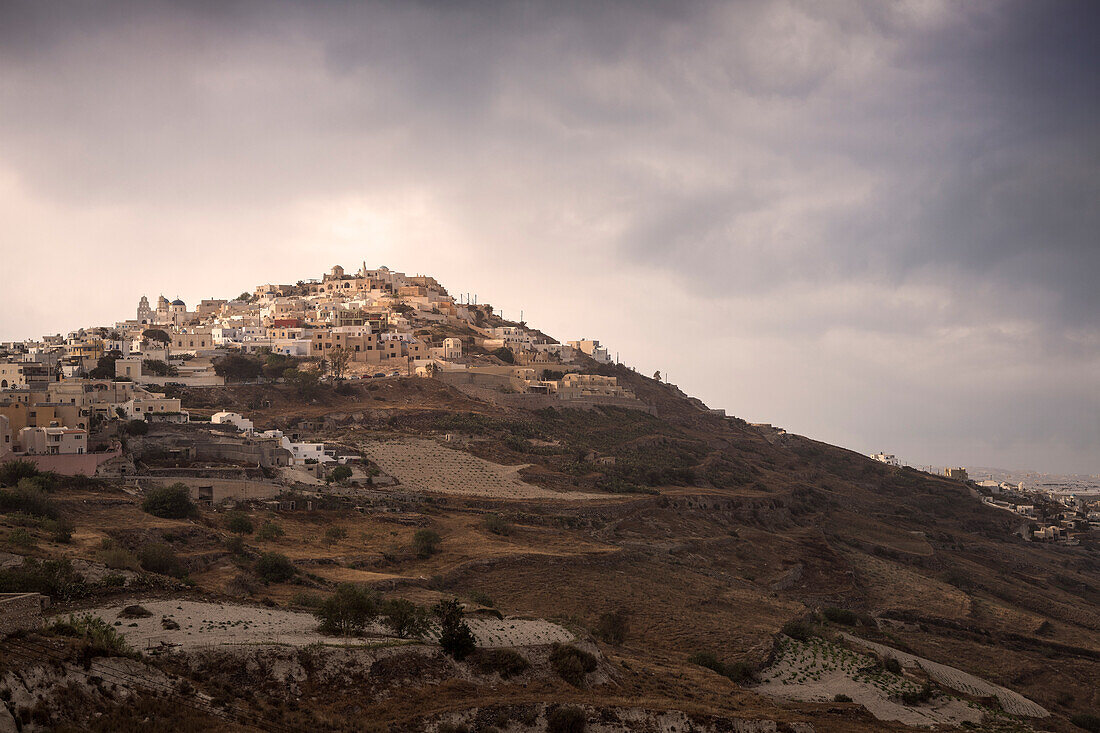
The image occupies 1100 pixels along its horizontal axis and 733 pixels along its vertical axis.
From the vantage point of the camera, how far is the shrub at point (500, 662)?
20938mm

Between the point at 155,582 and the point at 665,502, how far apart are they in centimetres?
3489

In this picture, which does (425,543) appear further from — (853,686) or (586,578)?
(853,686)

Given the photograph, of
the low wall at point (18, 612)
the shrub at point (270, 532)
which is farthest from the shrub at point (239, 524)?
the low wall at point (18, 612)

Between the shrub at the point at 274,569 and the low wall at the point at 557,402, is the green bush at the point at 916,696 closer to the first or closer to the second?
the shrub at the point at 274,569

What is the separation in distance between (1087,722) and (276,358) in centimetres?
5992

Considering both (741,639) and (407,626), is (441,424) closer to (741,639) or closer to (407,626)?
(741,639)

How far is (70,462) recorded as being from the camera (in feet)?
125

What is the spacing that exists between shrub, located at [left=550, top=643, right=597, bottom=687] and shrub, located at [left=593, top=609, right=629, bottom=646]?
705 centimetres

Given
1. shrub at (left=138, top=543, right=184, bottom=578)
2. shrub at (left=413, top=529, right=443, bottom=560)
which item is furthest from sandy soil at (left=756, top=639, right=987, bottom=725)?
shrub at (left=138, top=543, right=184, bottom=578)

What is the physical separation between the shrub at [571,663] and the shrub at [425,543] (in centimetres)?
1529

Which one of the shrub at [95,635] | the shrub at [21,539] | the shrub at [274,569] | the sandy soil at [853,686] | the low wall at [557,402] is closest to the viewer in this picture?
the shrub at [95,635]

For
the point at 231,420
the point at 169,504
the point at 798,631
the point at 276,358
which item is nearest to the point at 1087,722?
the point at 798,631

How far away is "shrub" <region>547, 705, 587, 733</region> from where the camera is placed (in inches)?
722

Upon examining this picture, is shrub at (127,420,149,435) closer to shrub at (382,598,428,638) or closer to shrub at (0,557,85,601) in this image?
shrub at (0,557,85,601)
